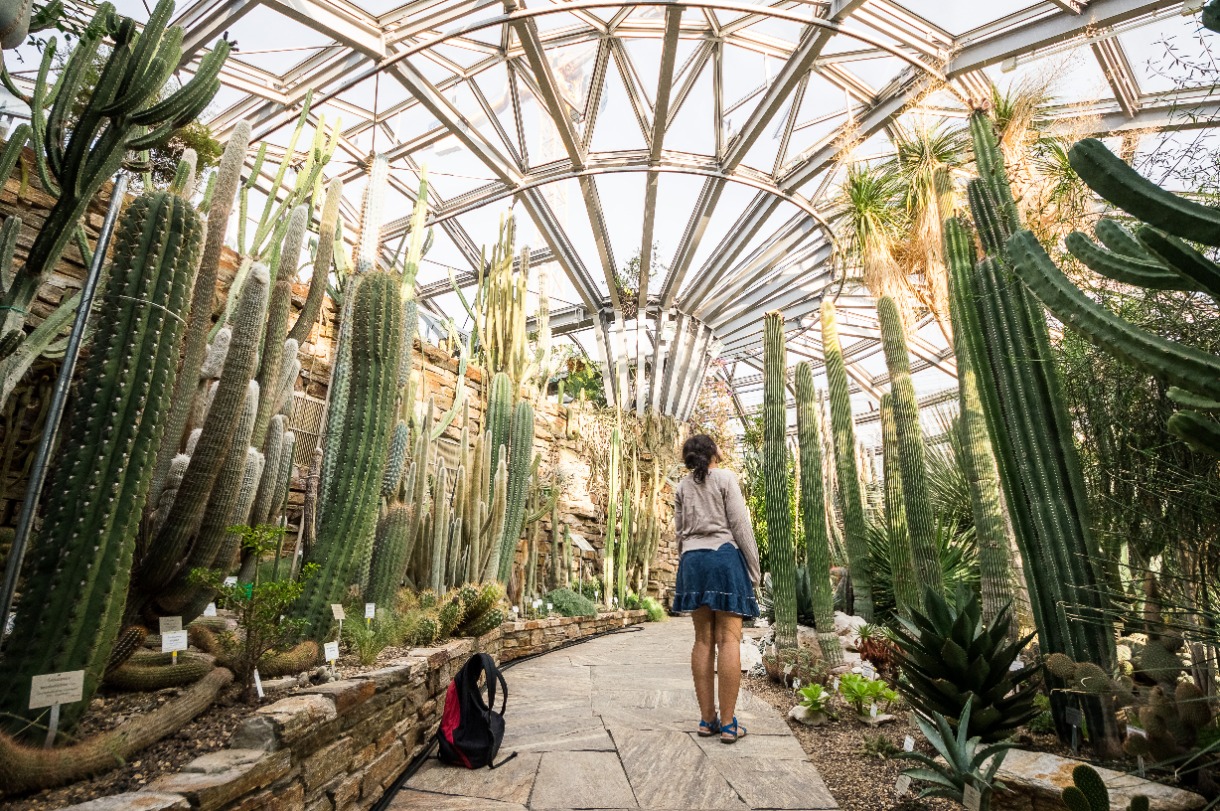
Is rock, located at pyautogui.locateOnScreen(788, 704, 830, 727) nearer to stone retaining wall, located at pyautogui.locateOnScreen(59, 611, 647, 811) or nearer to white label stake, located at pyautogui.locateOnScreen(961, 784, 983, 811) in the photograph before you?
white label stake, located at pyautogui.locateOnScreen(961, 784, 983, 811)

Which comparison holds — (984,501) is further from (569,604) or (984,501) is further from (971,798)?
(569,604)

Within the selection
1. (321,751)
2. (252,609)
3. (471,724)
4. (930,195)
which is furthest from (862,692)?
(930,195)

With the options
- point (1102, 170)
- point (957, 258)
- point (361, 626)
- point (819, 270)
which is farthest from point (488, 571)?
point (819, 270)

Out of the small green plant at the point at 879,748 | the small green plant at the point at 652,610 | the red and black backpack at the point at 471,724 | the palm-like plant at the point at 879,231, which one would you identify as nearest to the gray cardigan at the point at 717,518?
the small green plant at the point at 879,748

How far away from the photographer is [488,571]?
221 inches

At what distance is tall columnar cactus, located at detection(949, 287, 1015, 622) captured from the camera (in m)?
3.65

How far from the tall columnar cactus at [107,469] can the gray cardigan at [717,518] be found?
7.45ft

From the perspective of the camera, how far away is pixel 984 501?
3916 millimetres

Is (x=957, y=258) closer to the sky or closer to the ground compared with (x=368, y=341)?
closer to the sky

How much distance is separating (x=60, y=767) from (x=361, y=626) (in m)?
1.90

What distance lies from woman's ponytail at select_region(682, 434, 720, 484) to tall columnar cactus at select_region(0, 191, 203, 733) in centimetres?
238

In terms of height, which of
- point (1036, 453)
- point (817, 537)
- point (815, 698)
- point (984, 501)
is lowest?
point (815, 698)

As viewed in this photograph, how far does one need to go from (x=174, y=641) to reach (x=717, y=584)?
7.44 ft

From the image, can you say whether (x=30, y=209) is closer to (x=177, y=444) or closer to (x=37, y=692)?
(x=177, y=444)
